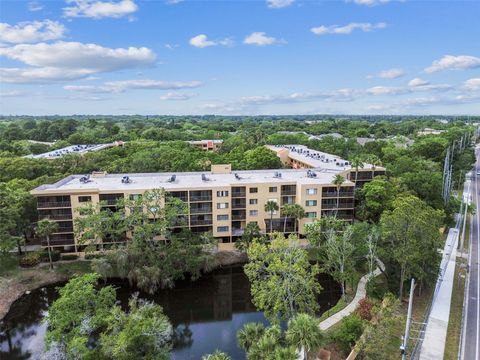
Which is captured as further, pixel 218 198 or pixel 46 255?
pixel 218 198

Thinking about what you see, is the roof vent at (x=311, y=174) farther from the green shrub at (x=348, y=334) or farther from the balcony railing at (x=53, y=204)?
the balcony railing at (x=53, y=204)

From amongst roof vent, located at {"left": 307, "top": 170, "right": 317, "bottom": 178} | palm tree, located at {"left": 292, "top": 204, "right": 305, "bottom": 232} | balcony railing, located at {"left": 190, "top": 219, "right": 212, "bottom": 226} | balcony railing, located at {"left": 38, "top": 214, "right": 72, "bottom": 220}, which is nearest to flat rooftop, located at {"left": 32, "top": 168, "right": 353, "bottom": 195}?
roof vent, located at {"left": 307, "top": 170, "right": 317, "bottom": 178}

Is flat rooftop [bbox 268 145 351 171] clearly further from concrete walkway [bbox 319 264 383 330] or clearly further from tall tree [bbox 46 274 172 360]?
tall tree [bbox 46 274 172 360]

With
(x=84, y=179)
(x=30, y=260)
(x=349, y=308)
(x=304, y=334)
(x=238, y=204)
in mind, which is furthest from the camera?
(x=84, y=179)

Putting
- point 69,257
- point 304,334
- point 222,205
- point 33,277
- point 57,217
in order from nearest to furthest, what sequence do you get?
point 304,334 → point 33,277 → point 57,217 → point 69,257 → point 222,205

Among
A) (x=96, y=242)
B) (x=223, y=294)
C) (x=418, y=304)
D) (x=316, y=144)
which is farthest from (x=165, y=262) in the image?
(x=316, y=144)

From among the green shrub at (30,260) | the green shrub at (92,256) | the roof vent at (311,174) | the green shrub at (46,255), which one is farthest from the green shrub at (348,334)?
the green shrub at (30,260)

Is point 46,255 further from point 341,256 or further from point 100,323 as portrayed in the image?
point 341,256

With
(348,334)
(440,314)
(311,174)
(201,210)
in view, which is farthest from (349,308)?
(311,174)
